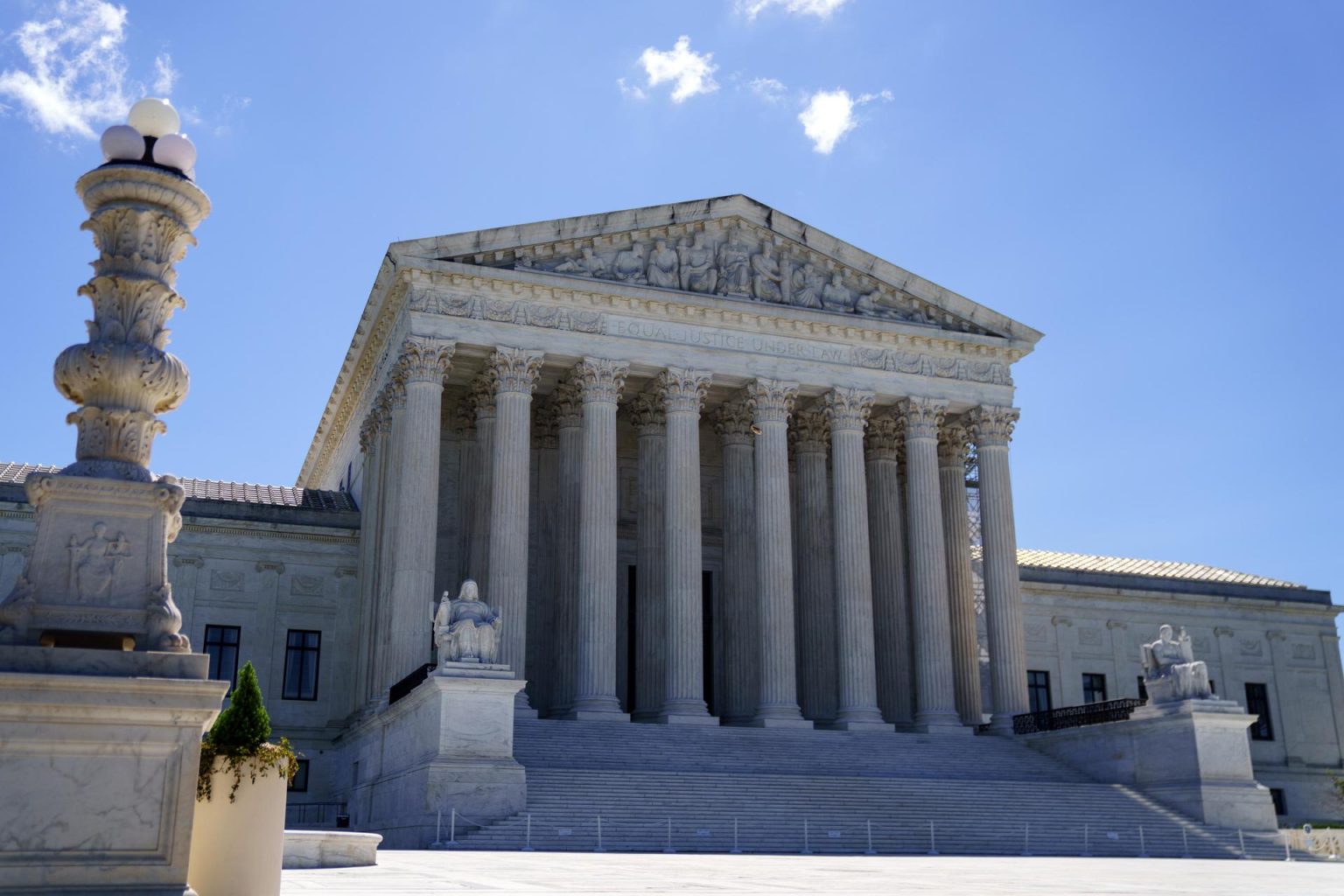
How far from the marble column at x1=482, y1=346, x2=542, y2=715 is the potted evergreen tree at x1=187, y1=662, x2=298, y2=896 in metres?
25.5

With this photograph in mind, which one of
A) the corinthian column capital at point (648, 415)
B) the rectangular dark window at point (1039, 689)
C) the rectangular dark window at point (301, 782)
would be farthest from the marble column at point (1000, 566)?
the rectangular dark window at point (301, 782)

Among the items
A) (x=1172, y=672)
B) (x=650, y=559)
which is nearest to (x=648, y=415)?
(x=650, y=559)

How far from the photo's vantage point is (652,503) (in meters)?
43.5

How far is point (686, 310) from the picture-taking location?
41.5 m

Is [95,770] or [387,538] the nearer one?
[95,770]

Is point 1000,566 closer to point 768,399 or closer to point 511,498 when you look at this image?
point 768,399

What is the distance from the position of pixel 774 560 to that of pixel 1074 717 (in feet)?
32.6

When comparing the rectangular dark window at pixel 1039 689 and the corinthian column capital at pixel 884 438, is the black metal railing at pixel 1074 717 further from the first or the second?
the rectangular dark window at pixel 1039 689

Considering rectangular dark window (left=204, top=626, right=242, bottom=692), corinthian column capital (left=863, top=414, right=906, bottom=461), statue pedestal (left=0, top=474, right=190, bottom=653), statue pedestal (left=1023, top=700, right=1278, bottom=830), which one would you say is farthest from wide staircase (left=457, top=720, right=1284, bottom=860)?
statue pedestal (left=0, top=474, right=190, bottom=653)

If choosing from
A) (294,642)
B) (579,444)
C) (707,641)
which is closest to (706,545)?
(707,641)

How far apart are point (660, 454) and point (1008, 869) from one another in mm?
24769

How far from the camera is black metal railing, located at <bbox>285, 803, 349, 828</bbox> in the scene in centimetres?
3928

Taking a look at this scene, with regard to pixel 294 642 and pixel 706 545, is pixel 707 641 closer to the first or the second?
pixel 706 545

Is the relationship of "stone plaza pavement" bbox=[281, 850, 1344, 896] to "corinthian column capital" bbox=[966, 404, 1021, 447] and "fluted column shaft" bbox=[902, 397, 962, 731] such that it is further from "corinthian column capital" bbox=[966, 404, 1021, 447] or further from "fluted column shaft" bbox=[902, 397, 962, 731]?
"corinthian column capital" bbox=[966, 404, 1021, 447]
